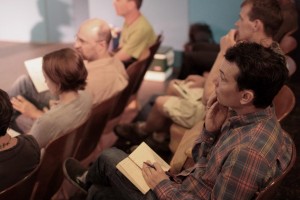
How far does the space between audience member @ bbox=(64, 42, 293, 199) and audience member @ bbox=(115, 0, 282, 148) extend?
62 centimetres

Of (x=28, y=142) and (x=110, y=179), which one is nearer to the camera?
(x=28, y=142)

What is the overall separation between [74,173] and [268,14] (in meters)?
1.34

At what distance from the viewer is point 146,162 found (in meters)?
1.64

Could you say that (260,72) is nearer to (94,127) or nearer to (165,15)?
(94,127)

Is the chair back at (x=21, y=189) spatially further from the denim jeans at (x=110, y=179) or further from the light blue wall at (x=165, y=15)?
the light blue wall at (x=165, y=15)

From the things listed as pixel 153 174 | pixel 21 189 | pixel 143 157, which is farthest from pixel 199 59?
pixel 21 189

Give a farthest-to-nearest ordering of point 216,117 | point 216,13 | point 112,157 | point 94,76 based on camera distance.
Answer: point 216,13 → point 94,76 → point 112,157 → point 216,117

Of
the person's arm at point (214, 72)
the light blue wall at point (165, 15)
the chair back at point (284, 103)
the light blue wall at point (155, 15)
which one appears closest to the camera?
the chair back at point (284, 103)

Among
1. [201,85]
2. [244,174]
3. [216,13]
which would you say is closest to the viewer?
[244,174]

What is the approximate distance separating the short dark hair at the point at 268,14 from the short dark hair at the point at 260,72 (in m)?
0.93

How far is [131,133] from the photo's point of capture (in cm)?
300

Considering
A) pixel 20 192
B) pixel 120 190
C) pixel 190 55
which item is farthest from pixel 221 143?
pixel 190 55

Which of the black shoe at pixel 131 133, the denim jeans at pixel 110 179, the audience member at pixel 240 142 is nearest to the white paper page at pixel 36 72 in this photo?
the black shoe at pixel 131 133

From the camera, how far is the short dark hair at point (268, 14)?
7.41 feet
